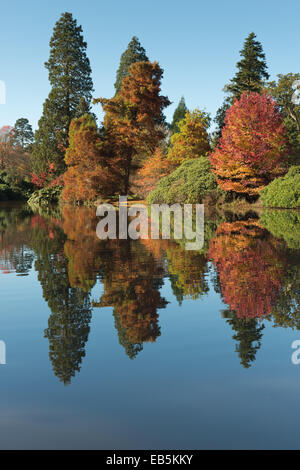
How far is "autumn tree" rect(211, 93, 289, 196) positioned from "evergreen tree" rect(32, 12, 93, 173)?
24.6 m

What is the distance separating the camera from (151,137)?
→ 3534 cm

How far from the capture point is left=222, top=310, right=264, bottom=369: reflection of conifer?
165 inches

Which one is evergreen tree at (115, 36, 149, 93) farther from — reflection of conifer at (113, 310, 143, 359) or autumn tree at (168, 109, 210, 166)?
reflection of conifer at (113, 310, 143, 359)

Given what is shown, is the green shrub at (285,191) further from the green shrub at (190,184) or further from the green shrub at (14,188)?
the green shrub at (14,188)

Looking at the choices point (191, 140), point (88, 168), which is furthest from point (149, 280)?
point (191, 140)

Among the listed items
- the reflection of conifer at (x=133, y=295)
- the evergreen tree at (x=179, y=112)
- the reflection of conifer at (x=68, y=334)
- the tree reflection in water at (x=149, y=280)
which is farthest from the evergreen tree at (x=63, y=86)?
the reflection of conifer at (x=68, y=334)

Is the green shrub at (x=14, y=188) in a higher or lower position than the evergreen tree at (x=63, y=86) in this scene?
lower

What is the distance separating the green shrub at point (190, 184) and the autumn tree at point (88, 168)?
21.7 feet

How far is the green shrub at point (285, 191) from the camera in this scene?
23953 millimetres

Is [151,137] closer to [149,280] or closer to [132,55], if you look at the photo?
[132,55]

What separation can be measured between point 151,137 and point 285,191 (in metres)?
13.7

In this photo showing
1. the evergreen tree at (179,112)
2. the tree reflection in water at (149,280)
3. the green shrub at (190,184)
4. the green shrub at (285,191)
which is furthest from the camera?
the evergreen tree at (179,112)

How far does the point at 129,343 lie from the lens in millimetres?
4574

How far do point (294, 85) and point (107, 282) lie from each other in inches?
1534
